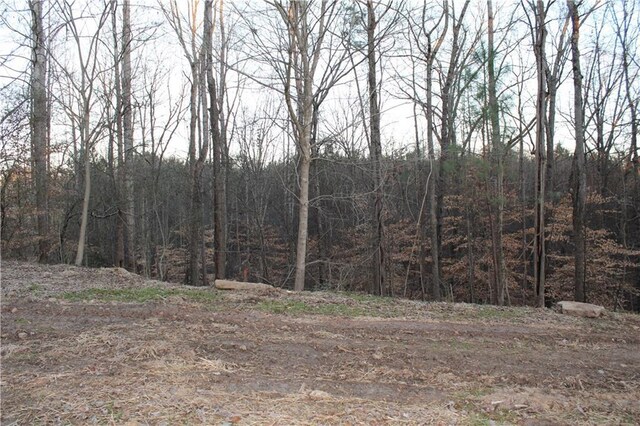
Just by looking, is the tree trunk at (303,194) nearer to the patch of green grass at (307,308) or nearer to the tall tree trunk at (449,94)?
the patch of green grass at (307,308)

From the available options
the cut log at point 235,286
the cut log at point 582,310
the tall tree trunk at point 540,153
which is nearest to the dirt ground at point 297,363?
the cut log at point 582,310

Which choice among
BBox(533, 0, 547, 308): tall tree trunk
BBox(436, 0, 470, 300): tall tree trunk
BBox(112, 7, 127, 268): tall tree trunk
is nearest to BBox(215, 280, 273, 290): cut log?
BBox(533, 0, 547, 308): tall tree trunk

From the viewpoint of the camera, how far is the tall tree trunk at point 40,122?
11.2 metres

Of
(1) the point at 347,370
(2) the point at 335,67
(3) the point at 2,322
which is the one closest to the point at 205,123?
(2) the point at 335,67

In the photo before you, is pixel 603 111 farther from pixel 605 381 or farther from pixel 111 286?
pixel 111 286

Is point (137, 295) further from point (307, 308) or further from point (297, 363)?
point (297, 363)

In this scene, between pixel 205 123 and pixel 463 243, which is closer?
pixel 205 123

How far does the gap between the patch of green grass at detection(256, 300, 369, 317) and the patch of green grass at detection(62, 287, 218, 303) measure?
32.0 inches

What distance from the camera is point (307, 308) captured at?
5617 millimetres

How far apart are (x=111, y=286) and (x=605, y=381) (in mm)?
6200

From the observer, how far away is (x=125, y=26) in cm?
1244

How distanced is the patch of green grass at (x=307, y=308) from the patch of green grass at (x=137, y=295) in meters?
0.81

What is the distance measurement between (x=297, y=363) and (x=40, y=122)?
11.3 m

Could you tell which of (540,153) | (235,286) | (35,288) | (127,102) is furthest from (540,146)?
(127,102)
